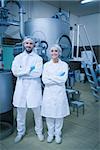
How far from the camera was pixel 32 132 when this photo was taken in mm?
2746

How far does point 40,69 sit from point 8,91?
609mm

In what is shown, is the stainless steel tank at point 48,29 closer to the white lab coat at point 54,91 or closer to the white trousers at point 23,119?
the white lab coat at point 54,91

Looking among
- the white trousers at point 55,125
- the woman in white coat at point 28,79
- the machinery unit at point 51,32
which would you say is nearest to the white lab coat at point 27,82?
the woman in white coat at point 28,79

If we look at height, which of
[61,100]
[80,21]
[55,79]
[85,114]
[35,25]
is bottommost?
[85,114]

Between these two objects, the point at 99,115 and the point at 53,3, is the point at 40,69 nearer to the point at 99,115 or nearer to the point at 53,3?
the point at 99,115

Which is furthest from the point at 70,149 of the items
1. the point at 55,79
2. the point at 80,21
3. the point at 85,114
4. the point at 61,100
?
the point at 80,21

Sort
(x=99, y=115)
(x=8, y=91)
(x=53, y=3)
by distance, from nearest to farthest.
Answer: (x=8, y=91), (x=99, y=115), (x=53, y=3)

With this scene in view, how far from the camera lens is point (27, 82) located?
2.35 m

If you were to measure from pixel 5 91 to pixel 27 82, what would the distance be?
388mm

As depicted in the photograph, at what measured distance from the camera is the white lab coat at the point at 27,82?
231 cm

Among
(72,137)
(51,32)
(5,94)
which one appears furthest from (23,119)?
(51,32)

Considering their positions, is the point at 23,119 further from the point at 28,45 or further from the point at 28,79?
the point at 28,45

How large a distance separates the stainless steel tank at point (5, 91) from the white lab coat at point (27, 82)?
21cm

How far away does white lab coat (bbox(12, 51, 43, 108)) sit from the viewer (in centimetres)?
231
